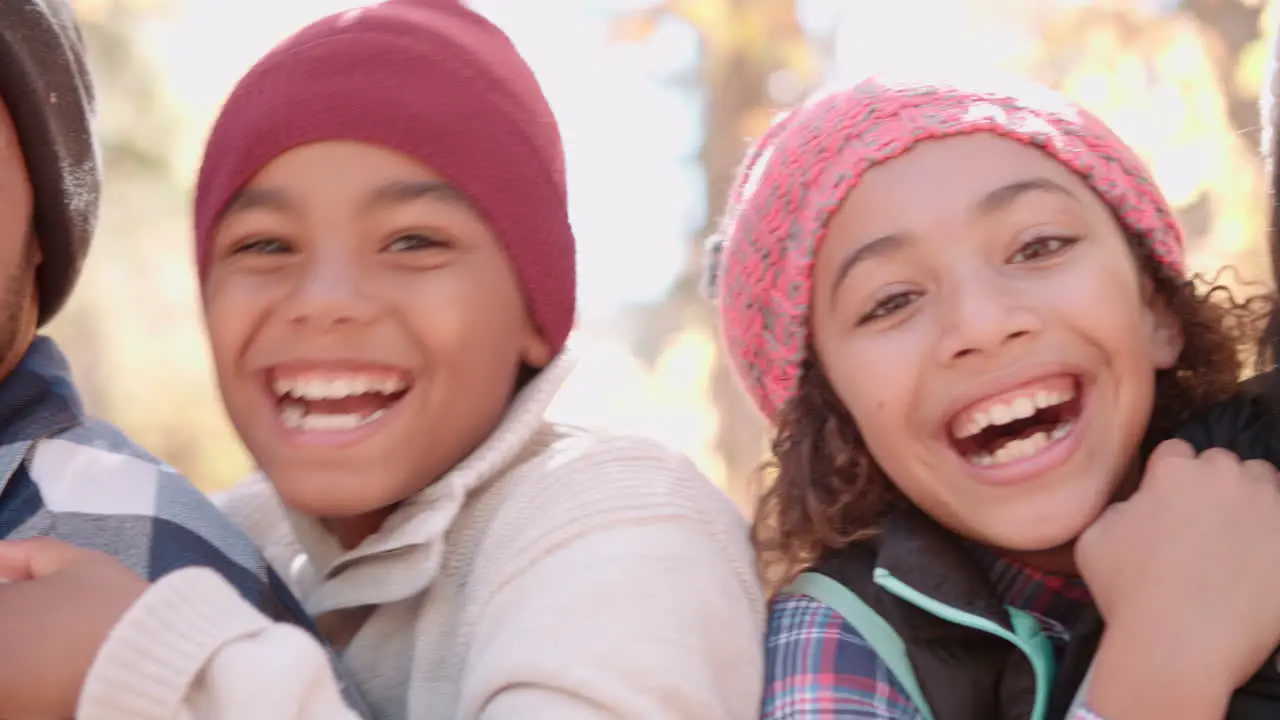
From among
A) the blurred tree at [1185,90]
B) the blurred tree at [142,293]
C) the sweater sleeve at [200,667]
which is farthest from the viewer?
the blurred tree at [142,293]

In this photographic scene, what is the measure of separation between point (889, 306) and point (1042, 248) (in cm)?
25

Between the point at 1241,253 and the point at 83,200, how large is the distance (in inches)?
177

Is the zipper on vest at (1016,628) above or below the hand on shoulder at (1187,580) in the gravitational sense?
below

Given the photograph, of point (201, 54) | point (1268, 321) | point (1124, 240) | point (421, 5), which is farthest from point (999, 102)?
point (201, 54)

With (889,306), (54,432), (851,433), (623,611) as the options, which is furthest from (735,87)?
(623,611)

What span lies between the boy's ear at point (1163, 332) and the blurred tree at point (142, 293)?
8.28 meters

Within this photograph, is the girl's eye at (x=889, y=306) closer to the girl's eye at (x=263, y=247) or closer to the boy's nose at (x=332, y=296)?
the boy's nose at (x=332, y=296)

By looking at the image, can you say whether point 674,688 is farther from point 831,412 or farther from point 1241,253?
point 1241,253

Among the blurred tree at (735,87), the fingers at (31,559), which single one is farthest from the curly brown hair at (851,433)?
the blurred tree at (735,87)

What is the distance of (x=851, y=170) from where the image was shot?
2.06 meters

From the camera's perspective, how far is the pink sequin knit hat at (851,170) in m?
2.05

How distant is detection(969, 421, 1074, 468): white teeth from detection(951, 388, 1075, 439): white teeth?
0.04 meters

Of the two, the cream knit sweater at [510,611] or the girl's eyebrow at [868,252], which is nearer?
the cream knit sweater at [510,611]

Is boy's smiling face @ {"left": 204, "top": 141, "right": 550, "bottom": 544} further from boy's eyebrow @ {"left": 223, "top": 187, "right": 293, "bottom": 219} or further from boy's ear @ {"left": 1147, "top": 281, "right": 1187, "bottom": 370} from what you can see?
boy's ear @ {"left": 1147, "top": 281, "right": 1187, "bottom": 370}
